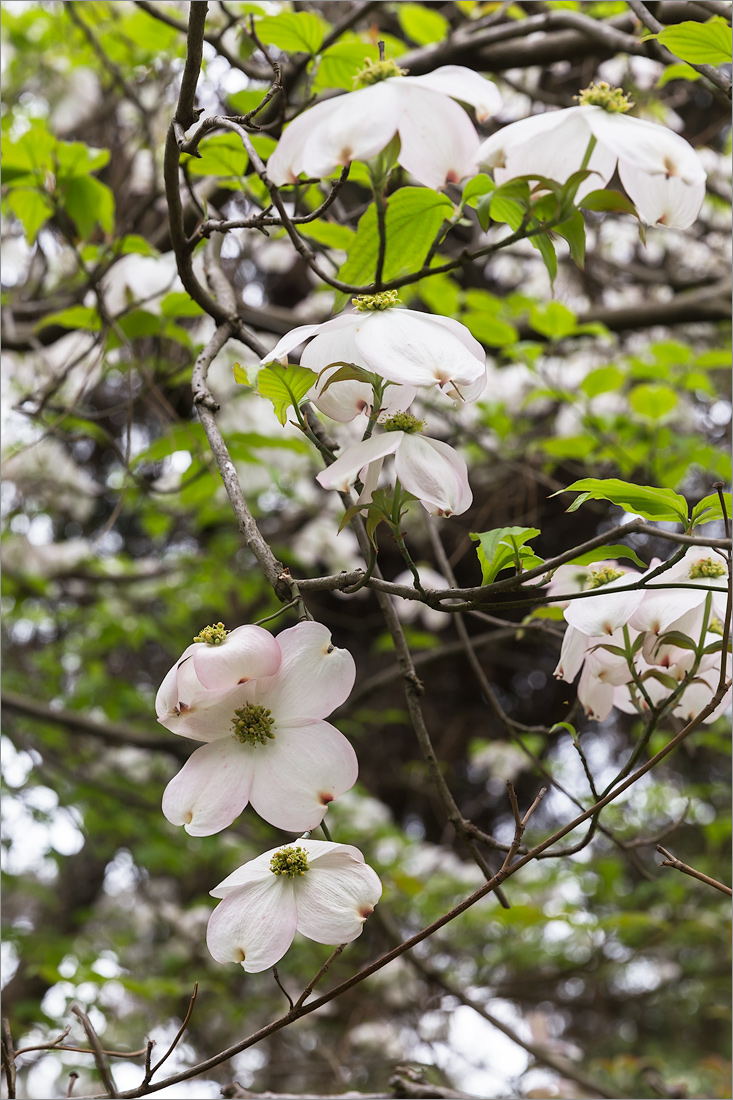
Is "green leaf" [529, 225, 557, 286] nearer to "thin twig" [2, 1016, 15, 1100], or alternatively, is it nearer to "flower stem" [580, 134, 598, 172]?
"flower stem" [580, 134, 598, 172]

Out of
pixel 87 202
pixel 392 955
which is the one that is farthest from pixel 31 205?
pixel 392 955

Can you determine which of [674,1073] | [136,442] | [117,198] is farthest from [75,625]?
[674,1073]

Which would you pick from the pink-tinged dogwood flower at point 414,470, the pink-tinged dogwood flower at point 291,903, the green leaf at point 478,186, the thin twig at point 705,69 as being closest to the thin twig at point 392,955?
the pink-tinged dogwood flower at point 291,903

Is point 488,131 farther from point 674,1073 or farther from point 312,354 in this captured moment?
point 674,1073

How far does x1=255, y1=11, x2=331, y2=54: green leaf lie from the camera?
Result: 58 cm

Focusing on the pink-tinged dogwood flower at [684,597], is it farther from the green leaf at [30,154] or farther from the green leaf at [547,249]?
the green leaf at [30,154]

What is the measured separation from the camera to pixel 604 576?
441 millimetres

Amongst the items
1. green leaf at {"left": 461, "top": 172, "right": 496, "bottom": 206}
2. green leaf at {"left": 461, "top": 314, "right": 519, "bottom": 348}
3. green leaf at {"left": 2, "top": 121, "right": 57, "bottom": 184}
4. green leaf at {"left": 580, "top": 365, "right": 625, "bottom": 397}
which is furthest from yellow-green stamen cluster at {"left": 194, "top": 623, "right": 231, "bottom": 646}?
green leaf at {"left": 580, "top": 365, "right": 625, "bottom": 397}

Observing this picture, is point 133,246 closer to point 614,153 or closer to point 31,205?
point 31,205

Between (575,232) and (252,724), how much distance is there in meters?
0.22

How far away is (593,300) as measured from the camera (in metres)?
1.41

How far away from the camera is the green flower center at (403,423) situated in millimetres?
358

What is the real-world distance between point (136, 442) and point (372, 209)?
2.55m

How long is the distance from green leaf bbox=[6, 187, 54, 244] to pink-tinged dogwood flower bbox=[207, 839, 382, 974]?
71 centimetres
